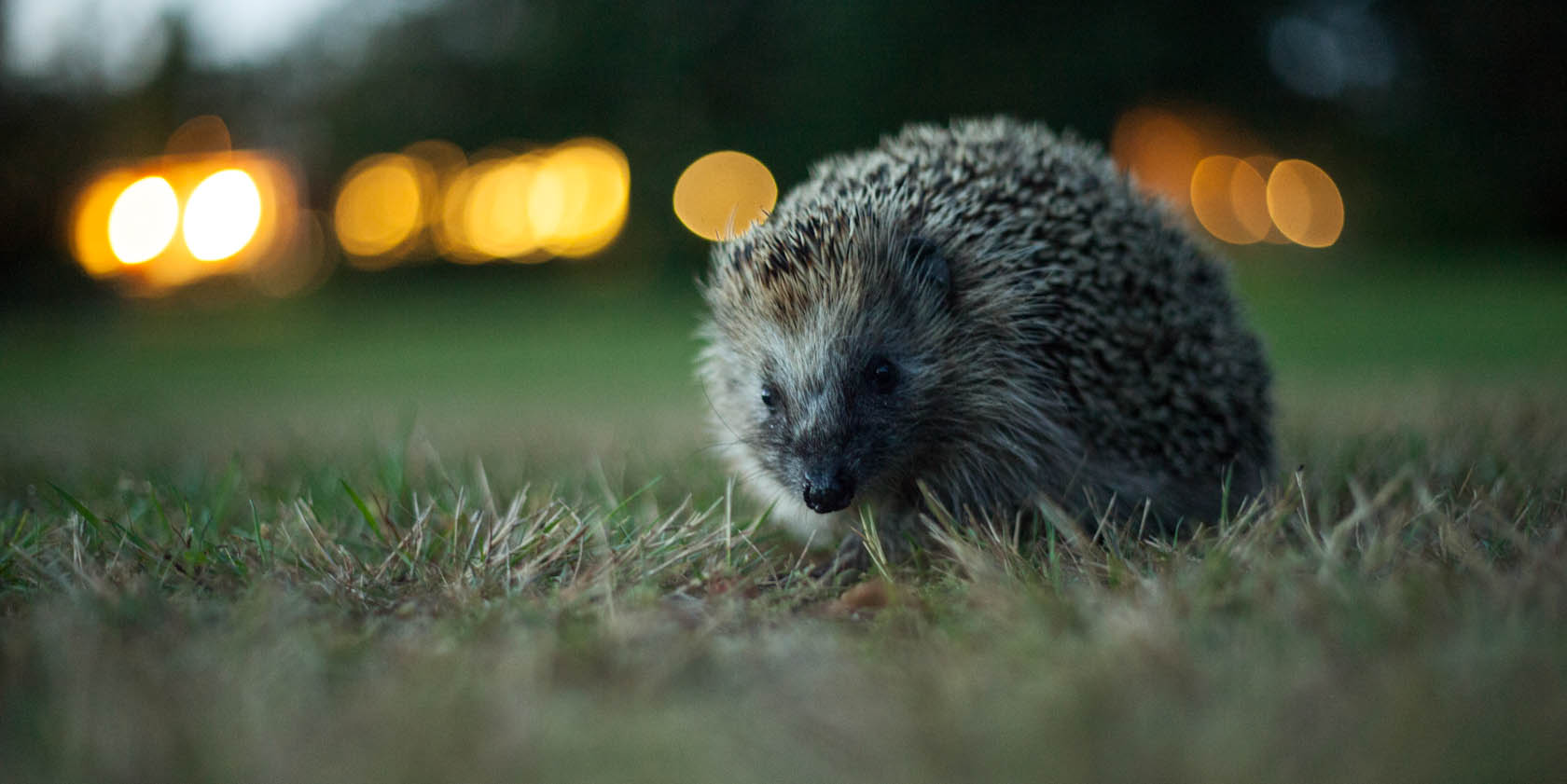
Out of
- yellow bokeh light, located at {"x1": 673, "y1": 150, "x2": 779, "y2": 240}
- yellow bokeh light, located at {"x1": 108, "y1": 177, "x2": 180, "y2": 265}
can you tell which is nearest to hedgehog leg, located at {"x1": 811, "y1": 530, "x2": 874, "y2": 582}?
yellow bokeh light, located at {"x1": 108, "y1": 177, "x2": 180, "y2": 265}

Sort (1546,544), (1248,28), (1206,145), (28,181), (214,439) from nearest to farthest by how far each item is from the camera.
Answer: (1546,544), (214,439), (28,181), (1248,28), (1206,145)

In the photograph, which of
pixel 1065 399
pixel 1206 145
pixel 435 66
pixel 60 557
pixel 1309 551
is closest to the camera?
pixel 1309 551

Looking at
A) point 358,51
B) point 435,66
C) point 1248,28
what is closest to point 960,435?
point 1248,28

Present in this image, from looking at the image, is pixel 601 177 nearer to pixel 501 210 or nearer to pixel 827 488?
pixel 501 210

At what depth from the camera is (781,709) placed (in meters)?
1.52

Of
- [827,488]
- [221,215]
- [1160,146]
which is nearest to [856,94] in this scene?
[1160,146]

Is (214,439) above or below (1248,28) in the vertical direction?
below

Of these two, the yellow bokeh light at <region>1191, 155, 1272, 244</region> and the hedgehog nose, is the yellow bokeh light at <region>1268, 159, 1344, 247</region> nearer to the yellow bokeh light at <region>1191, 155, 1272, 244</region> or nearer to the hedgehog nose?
the yellow bokeh light at <region>1191, 155, 1272, 244</region>

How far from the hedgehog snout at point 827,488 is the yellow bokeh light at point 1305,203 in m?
20.6

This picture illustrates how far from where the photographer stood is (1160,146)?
761 inches

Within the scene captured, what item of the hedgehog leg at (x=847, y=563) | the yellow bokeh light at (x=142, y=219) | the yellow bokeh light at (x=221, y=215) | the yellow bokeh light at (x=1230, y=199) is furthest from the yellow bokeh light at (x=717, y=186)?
the hedgehog leg at (x=847, y=563)

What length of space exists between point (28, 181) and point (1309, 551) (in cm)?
1565

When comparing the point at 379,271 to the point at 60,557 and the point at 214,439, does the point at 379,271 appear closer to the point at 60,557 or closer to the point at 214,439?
the point at 214,439

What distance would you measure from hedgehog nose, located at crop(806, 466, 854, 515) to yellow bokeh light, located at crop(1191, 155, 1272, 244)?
19.1 metres
